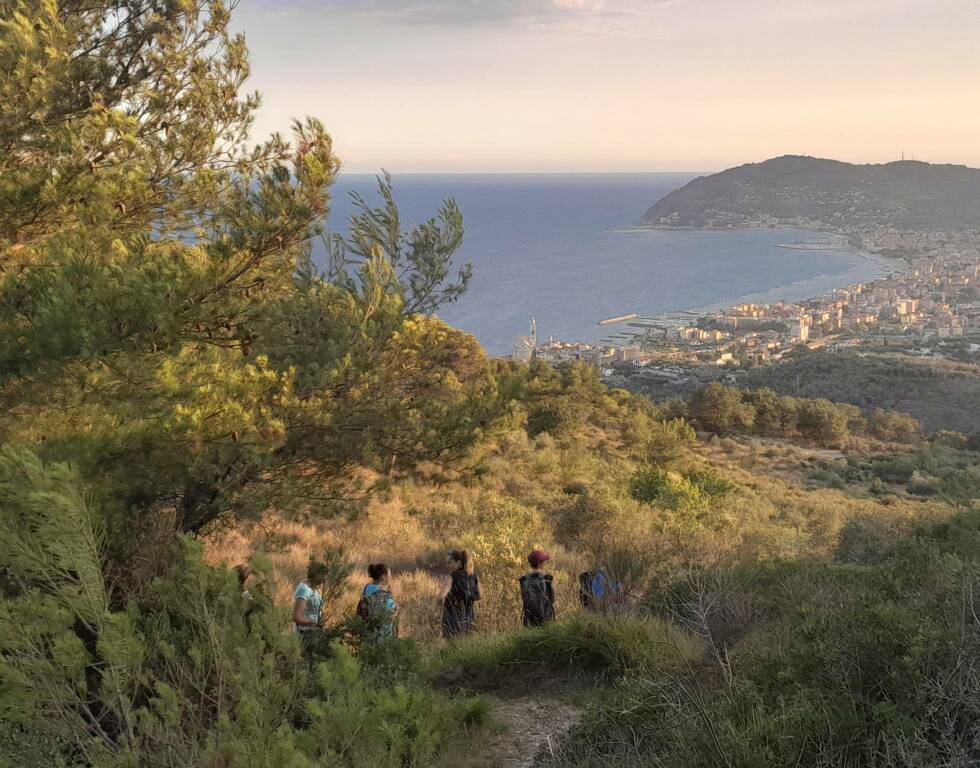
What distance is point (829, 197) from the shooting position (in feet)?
468

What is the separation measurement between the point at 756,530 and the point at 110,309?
27.2 feet

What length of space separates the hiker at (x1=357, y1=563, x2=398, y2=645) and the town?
31.5 metres

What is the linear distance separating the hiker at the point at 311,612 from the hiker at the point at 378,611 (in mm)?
282

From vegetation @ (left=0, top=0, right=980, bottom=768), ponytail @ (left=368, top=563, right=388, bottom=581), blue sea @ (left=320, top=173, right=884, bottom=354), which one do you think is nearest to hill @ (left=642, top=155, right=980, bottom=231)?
blue sea @ (left=320, top=173, right=884, bottom=354)

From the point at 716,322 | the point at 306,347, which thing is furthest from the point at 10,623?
the point at 716,322

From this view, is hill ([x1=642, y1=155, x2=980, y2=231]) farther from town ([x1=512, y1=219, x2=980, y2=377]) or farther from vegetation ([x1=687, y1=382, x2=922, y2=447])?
vegetation ([x1=687, y1=382, x2=922, y2=447])

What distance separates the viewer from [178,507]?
205 inches

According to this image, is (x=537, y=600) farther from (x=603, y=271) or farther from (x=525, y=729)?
(x=603, y=271)

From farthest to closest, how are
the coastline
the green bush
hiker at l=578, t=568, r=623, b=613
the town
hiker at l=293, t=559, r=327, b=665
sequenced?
1. the coastline
2. the town
3. hiker at l=578, t=568, r=623, b=613
4. the green bush
5. hiker at l=293, t=559, r=327, b=665

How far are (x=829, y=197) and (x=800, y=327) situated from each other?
9969 centimetres

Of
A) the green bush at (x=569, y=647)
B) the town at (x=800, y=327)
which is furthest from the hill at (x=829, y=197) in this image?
the green bush at (x=569, y=647)

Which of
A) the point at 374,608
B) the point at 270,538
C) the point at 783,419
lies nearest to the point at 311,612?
the point at 374,608

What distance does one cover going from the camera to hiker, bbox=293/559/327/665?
4.00 metres

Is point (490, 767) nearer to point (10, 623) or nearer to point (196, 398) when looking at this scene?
point (10, 623)
